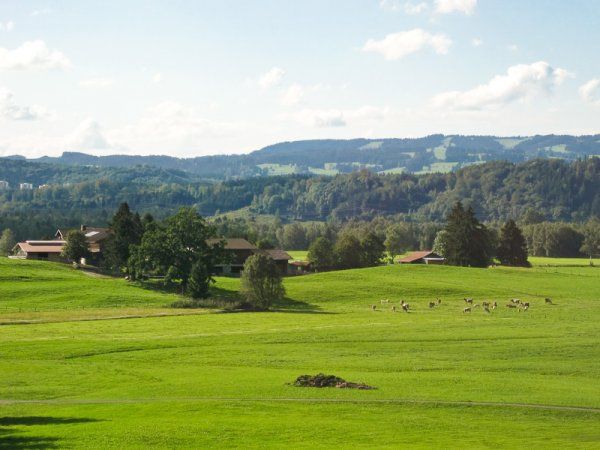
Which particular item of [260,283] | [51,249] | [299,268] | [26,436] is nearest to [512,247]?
[299,268]

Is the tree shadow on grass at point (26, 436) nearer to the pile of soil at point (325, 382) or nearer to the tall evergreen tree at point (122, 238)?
the pile of soil at point (325, 382)

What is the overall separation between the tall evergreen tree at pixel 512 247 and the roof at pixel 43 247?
3171 inches

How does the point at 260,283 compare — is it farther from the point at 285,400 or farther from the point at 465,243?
the point at 465,243

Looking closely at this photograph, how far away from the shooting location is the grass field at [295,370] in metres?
44.6

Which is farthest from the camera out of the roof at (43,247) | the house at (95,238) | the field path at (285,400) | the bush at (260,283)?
the roof at (43,247)

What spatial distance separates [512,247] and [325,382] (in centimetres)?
12153

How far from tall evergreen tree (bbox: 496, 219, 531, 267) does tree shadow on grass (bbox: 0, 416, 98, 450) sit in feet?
443

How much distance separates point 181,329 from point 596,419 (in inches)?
1856

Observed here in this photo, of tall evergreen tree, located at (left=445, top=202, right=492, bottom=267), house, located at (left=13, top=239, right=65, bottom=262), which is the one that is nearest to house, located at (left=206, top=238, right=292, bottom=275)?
house, located at (left=13, top=239, right=65, bottom=262)

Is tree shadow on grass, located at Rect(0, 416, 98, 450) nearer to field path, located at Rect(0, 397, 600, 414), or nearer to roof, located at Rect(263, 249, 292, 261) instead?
field path, located at Rect(0, 397, 600, 414)

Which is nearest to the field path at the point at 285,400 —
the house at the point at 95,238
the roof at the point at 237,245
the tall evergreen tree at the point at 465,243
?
the house at the point at 95,238

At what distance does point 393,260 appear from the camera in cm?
19375

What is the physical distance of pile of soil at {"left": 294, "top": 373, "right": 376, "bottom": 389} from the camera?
56906mm

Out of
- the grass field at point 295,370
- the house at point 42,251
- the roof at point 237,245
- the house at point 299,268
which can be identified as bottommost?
the grass field at point 295,370
